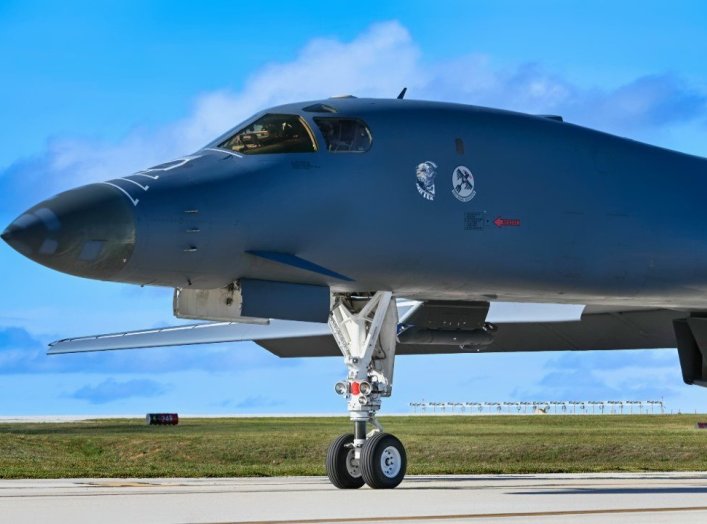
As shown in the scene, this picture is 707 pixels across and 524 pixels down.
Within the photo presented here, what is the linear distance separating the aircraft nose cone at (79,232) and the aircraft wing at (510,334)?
7615 millimetres

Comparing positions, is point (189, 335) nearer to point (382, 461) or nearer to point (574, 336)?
point (574, 336)

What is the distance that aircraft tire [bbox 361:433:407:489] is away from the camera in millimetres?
15438

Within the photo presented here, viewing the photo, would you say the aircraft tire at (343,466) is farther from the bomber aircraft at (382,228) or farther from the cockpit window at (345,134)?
the cockpit window at (345,134)

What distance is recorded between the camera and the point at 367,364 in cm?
1594

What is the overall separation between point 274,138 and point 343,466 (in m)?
4.47

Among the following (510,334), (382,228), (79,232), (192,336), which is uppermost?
(192,336)

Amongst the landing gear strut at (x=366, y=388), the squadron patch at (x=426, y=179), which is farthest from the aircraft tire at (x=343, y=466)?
the squadron patch at (x=426, y=179)

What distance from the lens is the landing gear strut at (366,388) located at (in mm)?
15562

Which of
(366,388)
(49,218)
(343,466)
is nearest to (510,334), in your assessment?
(343,466)

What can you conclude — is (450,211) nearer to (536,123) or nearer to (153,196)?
(536,123)

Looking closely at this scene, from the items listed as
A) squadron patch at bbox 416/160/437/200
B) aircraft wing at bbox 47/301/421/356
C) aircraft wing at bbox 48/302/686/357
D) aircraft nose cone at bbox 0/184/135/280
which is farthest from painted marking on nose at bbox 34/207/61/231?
aircraft wing at bbox 47/301/421/356

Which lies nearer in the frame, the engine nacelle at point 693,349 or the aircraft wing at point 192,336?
the engine nacelle at point 693,349

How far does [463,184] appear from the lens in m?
16.1

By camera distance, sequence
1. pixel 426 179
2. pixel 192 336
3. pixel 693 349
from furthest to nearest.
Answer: pixel 192 336, pixel 693 349, pixel 426 179
